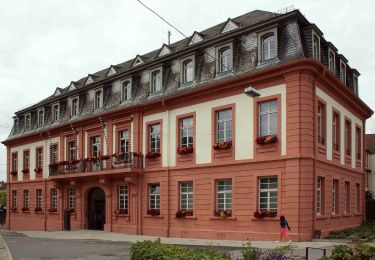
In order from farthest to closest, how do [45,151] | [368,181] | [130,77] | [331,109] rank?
[368,181]
[45,151]
[130,77]
[331,109]

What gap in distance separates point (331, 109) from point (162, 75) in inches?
363

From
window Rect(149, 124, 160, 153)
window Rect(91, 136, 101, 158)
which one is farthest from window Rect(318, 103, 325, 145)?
window Rect(91, 136, 101, 158)

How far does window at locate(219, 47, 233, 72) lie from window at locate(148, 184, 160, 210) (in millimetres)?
7463

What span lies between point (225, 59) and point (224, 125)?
3.23m

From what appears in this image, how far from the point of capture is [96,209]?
110 ft

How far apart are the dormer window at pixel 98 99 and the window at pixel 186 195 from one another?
937cm

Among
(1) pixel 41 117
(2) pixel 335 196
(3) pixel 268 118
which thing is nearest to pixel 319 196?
(2) pixel 335 196

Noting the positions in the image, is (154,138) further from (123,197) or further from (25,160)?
(25,160)

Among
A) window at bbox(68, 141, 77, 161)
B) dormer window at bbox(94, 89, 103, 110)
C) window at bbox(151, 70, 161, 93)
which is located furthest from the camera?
window at bbox(68, 141, 77, 161)

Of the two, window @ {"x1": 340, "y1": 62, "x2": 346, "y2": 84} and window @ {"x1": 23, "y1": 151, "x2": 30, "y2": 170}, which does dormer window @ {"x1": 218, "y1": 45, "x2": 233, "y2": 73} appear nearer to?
window @ {"x1": 340, "y1": 62, "x2": 346, "y2": 84}

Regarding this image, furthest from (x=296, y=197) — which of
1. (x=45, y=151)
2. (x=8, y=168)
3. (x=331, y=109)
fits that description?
(x=8, y=168)

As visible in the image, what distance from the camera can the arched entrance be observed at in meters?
33.0

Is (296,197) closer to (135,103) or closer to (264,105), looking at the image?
(264,105)

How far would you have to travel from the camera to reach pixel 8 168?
46.0 metres
